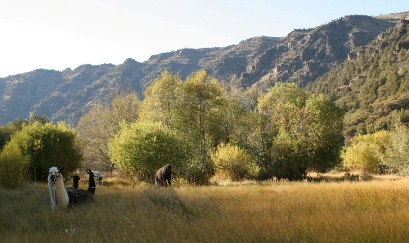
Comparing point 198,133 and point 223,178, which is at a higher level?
point 198,133

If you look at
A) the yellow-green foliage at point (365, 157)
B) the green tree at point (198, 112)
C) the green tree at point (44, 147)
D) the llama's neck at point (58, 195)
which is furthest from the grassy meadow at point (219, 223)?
the yellow-green foliage at point (365, 157)

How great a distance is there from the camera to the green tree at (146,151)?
26125 mm

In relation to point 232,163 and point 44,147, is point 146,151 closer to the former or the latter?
point 44,147

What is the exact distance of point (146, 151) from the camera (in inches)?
1024

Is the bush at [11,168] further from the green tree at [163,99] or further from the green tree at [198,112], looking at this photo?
the green tree at [163,99]

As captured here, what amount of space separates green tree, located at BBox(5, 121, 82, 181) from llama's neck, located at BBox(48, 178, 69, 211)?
17.0m

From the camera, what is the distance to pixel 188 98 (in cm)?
3484

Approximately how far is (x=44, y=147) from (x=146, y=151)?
764cm

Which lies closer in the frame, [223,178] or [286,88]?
[223,178]

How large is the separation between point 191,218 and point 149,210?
1.86m

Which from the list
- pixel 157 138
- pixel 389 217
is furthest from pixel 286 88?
pixel 389 217

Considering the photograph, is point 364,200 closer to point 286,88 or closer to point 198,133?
point 198,133

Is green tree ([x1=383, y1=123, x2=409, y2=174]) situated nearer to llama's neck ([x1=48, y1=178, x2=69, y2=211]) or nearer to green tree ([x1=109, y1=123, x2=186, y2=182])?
green tree ([x1=109, y1=123, x2=186, y2=182])

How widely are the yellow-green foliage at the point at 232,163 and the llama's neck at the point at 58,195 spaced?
901 inches
